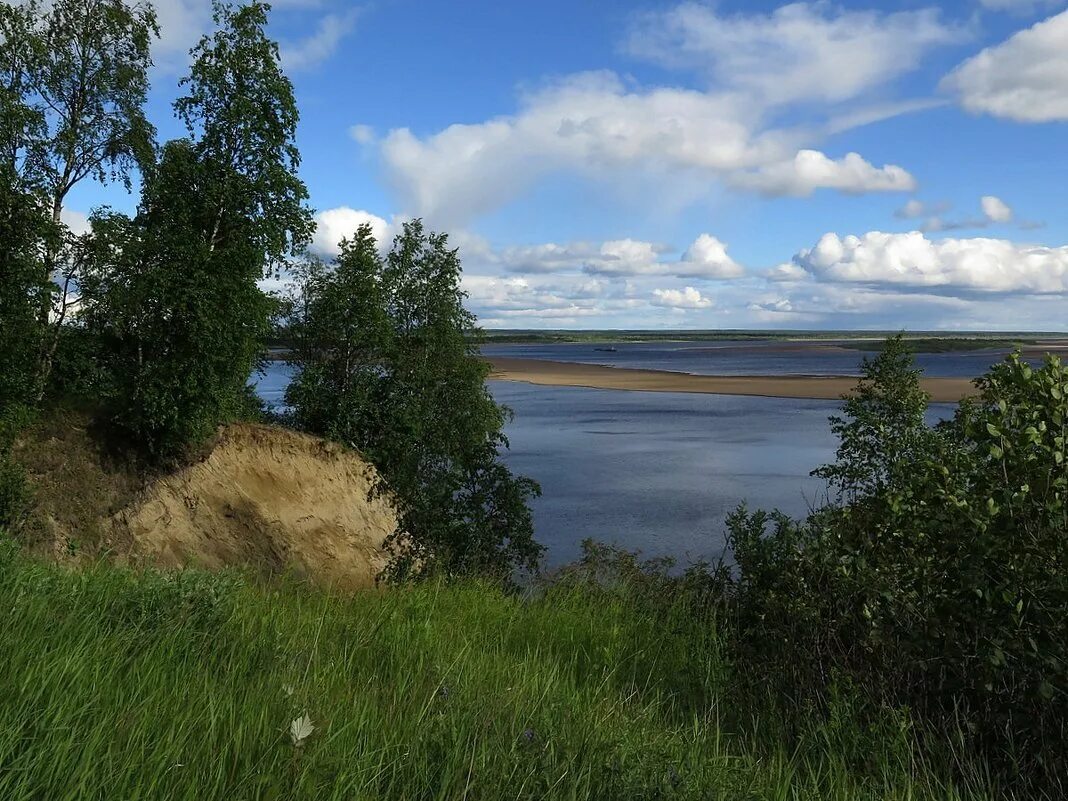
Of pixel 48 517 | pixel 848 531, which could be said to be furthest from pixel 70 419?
pixel 848 531

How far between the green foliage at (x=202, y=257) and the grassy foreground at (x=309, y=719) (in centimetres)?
1328

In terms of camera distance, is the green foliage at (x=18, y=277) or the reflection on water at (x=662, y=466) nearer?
the green foliage at (x=18, y=277)

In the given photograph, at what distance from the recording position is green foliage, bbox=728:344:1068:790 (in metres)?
5.67

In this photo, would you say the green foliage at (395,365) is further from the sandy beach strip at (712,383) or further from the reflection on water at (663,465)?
the sandy beach strip at (712,383)

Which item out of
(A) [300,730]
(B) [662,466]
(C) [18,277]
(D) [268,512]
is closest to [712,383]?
(B) [662,466]

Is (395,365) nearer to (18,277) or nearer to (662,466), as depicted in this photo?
(18,277)

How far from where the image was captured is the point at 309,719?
3.69 m

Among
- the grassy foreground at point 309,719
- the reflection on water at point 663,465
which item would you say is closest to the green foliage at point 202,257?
the reflection on water at point 663,465

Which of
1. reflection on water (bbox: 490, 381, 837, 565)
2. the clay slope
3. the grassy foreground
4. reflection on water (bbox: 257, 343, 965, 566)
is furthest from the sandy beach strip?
the grassy foreground

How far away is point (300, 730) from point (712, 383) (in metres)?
99.9

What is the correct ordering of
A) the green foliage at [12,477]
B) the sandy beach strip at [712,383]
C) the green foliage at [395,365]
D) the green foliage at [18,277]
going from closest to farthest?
the green foliage at [12,477] → the green foliage at [18,277] → the green foliage at [395,365] → the sandy beach strip at [712,383]

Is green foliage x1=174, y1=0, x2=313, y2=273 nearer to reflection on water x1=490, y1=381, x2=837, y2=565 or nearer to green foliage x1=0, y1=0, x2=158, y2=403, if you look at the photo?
green foliage x1=0, y1=0, x2=158, y2=403

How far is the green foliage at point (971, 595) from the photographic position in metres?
5.67

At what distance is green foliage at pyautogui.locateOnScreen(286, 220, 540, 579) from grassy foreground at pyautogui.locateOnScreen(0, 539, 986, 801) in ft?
36.6
